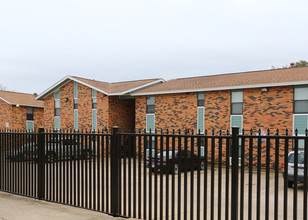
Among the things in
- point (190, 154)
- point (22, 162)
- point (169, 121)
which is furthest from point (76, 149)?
point (169, 121)

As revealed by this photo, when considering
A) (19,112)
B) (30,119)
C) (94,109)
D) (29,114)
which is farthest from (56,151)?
(29,114)

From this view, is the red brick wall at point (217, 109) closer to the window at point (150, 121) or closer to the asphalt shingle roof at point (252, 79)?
the asphalt shingle roof at point (252, 79)

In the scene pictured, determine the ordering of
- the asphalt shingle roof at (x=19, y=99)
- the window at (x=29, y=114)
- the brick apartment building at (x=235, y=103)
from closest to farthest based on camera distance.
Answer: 1. the brick apartment building at (x=235, y=103)
2. the asphalt shingle roof at (x=19, y=99)
3. the window at (x=29, y=114)

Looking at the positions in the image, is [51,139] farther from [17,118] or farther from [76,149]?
[17,118]

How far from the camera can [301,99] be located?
51.1 ft

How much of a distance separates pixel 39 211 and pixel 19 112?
2799 centimetres

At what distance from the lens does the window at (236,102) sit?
57.8ft

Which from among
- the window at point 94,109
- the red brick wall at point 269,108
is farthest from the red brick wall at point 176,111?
the window at point 94,109

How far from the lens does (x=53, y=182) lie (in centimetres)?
670

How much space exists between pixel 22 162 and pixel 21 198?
35.5 inches

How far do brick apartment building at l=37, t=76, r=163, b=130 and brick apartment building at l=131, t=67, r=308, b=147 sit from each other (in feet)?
7.90

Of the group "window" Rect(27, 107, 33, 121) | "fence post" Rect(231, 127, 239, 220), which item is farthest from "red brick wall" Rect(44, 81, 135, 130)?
"fence post" Rect(231, 127, 239, 220)

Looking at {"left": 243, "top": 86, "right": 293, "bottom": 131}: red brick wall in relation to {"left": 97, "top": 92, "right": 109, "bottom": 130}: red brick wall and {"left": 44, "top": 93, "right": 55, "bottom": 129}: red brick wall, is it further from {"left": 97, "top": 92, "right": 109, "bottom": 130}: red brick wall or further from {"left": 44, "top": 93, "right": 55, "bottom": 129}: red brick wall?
{"left": 44, "top": 93, "right": 55, "bottom": 129}: red brick wall

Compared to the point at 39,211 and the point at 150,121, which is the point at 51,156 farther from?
the point at 150,121
